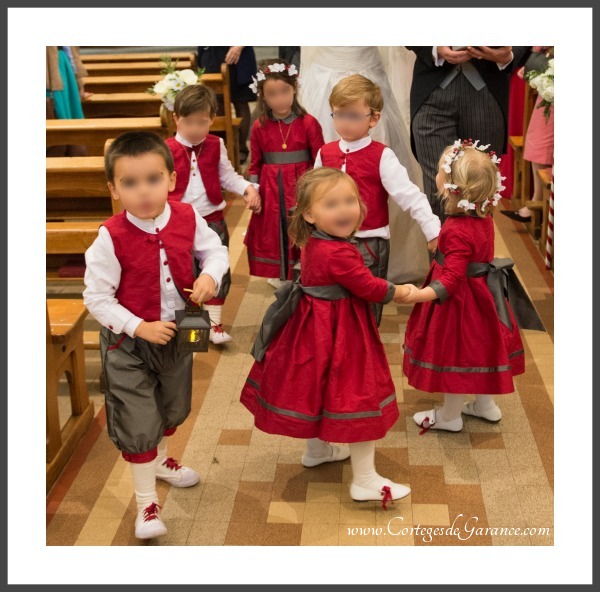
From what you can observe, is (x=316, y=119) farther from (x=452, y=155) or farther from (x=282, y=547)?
(x=282, y=547)

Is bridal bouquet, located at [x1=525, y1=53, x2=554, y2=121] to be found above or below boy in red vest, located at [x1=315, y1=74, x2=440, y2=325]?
above

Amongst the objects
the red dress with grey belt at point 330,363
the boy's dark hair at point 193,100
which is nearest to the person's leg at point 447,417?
the red dress with grey belt at point 330,363

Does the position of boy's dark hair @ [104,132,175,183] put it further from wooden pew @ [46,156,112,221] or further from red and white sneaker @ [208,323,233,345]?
red and white sneaker @ [208,323,233,345]

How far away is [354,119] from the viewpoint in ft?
13.9

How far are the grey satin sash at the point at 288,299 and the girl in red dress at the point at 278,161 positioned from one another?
5.30ft

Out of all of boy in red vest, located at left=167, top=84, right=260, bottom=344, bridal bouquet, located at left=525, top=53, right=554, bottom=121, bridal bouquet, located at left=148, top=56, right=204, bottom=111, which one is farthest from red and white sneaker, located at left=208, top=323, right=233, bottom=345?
bridal bouquet, located at left=525, top=53, right=554, bottom=121

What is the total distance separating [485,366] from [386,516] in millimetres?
767

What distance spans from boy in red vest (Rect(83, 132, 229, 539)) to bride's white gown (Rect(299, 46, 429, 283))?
2303mm

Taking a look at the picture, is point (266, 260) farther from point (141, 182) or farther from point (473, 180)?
point (141, 182)

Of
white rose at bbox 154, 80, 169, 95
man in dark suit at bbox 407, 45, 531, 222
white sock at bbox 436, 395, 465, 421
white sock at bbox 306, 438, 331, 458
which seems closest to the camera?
white sock at bbox 306, 438, 331, 458

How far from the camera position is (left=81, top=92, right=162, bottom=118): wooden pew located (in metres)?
6.66

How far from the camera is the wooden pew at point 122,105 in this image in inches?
262

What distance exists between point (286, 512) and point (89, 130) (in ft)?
8.74

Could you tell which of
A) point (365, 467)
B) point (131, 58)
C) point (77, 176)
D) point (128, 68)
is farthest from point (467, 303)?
point (131, 58)
